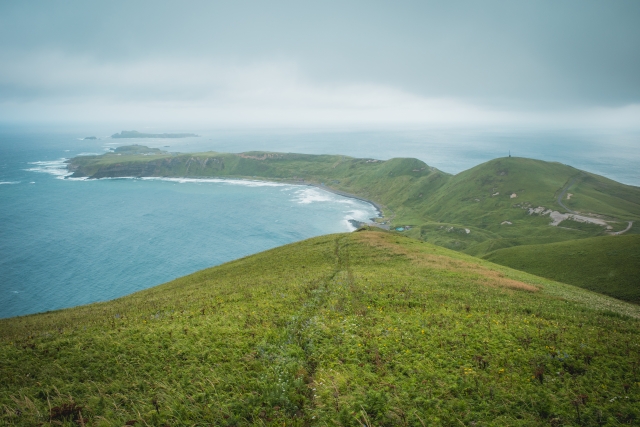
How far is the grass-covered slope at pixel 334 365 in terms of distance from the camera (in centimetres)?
1252

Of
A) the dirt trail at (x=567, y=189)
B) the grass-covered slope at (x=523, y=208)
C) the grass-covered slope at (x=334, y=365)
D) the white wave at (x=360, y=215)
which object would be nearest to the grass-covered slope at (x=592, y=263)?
the grass-covered slope at (x=523, y=208)

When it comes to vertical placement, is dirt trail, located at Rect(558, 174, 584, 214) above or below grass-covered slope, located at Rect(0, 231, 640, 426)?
above

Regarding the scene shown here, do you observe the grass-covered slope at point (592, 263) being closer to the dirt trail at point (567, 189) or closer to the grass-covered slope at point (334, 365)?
the grass-covered slope at point (334, 365)

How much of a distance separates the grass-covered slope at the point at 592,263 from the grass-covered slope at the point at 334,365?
49.7 meters

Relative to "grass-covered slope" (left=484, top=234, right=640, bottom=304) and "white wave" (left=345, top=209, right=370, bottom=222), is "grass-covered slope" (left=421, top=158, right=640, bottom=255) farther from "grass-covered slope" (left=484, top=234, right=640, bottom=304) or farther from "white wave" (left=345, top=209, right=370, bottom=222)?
"white wave" (left=345, top=209, right=370, bottom=222)

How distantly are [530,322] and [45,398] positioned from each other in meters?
29.4

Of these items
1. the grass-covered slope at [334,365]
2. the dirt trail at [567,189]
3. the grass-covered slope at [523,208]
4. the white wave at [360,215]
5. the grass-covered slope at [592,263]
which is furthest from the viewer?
the white wave at [360,215]

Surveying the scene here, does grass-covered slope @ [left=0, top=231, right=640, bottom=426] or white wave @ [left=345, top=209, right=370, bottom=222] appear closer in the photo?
grass-covered slope @ [left=0, top=231, right=640, bottom=426]

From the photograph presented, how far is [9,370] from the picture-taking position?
16562mm

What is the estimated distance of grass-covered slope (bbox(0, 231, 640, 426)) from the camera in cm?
1252

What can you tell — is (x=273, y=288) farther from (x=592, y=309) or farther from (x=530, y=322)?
(x=592, y=309)

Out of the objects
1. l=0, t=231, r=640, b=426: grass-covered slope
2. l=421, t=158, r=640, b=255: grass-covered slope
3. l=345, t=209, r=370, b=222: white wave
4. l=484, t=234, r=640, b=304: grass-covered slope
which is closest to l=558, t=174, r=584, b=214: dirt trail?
l=421, t=158, r=640, b=255: grass-covered slope

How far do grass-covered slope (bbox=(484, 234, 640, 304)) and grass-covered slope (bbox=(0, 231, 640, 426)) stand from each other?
49733mm

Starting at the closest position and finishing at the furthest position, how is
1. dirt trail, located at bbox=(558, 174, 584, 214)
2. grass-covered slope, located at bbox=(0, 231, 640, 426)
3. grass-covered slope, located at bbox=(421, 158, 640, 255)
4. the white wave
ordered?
grass-covered slope, located at bbox=(0, 231, 640, 426) → grass-covered slope, located at bbox=(421, 158, 640, 255) → dirt trail, located at bbox=(558, 174, 584, 214) → the white wave
